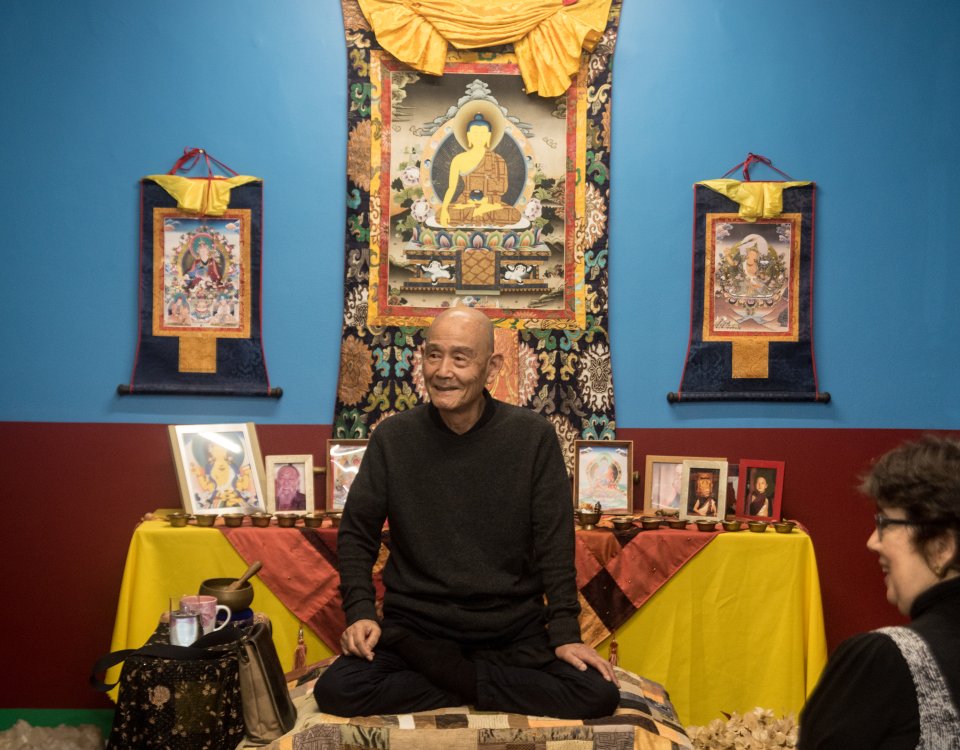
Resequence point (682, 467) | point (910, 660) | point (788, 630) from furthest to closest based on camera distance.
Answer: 1. point (682, 467)
2. point (788, 630)
3. point (910, 660)

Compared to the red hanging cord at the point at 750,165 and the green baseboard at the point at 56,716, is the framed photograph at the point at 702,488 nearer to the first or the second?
the red hanging cord at the point at 750,165

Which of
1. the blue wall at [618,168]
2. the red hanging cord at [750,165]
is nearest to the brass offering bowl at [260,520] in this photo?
the blue wall at [618,168]

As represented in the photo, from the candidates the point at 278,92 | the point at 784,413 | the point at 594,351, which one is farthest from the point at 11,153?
the point at 784,413

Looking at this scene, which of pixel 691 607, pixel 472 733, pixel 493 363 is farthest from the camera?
pixel 691 607

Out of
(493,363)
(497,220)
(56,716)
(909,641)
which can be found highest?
(497,220)

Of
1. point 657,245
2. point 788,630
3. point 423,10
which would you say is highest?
point 423,10

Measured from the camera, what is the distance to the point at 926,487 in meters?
1.44

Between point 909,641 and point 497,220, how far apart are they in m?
2.63

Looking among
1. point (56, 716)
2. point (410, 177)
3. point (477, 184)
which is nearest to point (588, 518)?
point (477, 184)

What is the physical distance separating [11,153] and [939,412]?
3.98 m

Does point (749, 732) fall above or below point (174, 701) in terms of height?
below

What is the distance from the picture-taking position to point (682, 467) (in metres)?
3.57

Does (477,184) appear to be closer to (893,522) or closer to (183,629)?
(183,629)

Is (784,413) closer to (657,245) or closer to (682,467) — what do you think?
(682,467)
